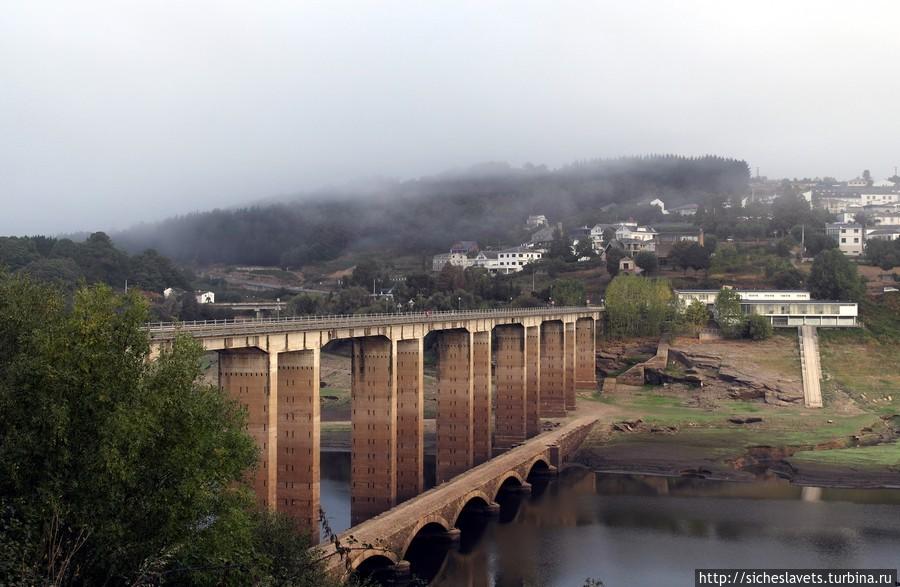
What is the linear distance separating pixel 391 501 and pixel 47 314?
3549 centimetres

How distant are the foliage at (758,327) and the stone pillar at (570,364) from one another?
24987mm

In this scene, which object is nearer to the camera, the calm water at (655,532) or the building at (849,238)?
the calm water at (655,532)

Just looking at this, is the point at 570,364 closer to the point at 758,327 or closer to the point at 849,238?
the point at 758,327

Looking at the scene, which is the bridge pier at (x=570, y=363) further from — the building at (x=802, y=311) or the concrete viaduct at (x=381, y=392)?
the building at (x=802, y=311)

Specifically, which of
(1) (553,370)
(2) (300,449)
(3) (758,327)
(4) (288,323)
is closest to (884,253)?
(3) (758,327)

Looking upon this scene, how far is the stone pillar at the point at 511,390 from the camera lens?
96.0m

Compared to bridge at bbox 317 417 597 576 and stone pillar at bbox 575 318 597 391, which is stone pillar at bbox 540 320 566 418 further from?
stone pillar at bbox 575 318 597 391

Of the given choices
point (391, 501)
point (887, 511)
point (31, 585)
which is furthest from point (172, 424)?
point (887, 511)

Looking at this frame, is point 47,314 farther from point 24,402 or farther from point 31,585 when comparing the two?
point 31,585

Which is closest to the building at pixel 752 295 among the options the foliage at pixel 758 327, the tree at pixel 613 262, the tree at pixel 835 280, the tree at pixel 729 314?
the tree at pixel 729 314

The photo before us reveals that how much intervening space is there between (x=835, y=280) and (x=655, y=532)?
83338mm

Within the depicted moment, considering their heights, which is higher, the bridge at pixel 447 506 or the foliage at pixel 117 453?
the foliage at pixel 117 453

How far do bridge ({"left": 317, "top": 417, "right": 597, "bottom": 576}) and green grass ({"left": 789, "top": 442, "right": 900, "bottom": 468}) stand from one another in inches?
861

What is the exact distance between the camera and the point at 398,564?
53938 millimetres
